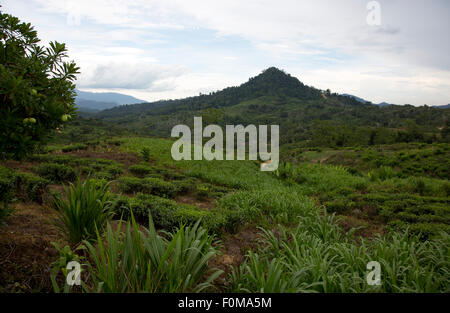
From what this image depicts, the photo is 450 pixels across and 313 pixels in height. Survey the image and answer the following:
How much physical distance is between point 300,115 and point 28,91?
79331 millimetres

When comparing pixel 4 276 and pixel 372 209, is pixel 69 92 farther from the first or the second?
pixel 372 209

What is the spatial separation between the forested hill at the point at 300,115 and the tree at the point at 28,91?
1711 centimetres

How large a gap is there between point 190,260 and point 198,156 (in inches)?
404

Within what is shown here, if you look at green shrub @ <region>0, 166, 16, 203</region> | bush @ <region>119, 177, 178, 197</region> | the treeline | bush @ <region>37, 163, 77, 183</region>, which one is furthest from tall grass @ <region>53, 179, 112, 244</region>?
the treeline

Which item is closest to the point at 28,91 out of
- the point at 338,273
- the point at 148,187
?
the point at 338,273

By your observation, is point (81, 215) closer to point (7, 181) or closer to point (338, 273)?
point (7, 181)

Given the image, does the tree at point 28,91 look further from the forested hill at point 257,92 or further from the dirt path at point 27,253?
the forested hill at point 257,92

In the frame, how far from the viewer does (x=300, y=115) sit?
7631cm

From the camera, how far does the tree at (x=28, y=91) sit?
1.90 m

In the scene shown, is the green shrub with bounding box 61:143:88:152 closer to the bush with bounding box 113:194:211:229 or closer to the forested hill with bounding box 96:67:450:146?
the bush with bounding box 113:194:211:229

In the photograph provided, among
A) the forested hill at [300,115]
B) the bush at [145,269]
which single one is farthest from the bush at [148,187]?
the forested hill at [300,115]

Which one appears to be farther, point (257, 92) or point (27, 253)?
point (257, 92)

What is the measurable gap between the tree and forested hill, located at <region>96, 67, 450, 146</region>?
56.1ft
